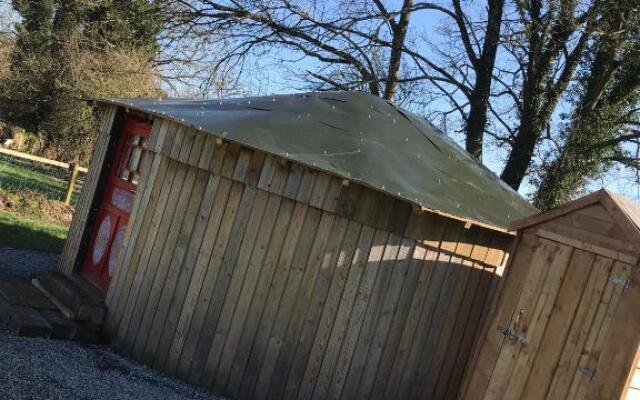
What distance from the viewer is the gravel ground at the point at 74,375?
4.84m

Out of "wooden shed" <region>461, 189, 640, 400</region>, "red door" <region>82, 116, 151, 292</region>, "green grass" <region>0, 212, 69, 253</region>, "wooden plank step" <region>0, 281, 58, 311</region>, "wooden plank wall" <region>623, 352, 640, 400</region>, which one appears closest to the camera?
"wooden plank wall" <region>623, 352, 640, 400</region>

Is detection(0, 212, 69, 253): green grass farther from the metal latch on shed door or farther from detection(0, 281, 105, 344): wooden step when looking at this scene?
the metal latch on shed door

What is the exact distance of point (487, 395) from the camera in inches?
223

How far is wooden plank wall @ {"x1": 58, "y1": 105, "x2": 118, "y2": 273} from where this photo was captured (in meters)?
7.83

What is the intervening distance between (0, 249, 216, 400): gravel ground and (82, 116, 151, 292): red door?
4.33 ft

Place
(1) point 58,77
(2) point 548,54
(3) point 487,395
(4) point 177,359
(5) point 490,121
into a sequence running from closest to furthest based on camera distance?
1. (3) point 487,395
2. (4) point 177,359
3. (2) point 548,54
4. (5) point 490,121
5. (1) point 58,77

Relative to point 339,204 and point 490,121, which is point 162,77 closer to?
point 490,121

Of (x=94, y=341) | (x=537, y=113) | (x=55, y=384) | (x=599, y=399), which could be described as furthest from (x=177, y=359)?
(x=537, y=113)

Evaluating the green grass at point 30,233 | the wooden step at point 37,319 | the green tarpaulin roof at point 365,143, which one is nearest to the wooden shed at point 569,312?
the green tarpaulin roof at point 365,143

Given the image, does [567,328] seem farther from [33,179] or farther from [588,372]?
[33,179]

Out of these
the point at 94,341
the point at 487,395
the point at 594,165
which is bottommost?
the point at 94,341

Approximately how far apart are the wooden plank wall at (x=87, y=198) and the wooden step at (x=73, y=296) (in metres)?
0.27

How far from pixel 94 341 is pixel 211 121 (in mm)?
2547

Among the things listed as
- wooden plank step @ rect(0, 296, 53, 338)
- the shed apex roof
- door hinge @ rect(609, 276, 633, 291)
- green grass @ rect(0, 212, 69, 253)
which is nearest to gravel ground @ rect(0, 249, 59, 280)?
green grass @ rect(0, 212, 69, 253)
